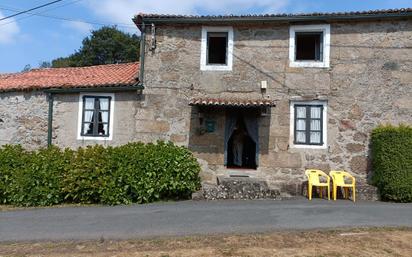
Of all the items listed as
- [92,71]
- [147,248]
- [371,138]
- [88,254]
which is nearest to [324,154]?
[371,138]

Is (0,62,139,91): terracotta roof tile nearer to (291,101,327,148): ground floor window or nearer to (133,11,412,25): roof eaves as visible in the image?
(133,11,412,25): roof eaves

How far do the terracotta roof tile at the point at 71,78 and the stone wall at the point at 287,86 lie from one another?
1510mm

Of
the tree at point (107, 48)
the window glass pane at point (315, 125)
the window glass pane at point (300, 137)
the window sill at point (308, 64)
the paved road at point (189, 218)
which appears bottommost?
the paved road at point (189, 218)

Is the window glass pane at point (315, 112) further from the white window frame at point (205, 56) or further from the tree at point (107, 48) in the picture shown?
the tree at point (107, 48)

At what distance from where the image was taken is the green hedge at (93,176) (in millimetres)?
10672

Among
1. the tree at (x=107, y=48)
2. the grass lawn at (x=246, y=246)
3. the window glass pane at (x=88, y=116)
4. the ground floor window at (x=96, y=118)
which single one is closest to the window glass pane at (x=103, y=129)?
the ground floor window at (x=96, y=118)

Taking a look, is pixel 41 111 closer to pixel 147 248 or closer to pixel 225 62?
pixel 225 62

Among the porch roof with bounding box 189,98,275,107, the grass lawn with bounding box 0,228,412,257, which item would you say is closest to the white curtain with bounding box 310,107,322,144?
the porch roof with bounding box 189,98,275,107

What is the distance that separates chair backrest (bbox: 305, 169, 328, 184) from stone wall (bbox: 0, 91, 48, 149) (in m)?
8.99

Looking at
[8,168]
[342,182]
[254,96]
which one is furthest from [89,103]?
[342,182]

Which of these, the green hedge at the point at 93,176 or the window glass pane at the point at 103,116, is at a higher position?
the window glass pane at the point at 103,116

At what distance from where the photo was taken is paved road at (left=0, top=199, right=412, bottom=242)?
7.45m

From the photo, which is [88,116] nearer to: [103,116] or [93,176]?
[103,116]

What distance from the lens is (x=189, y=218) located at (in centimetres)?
849
